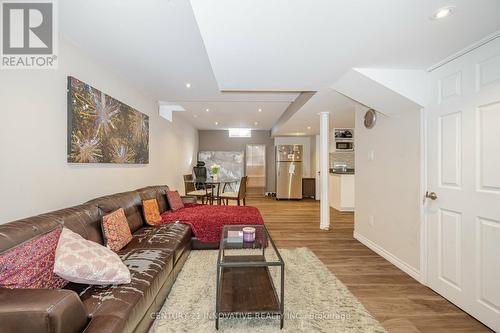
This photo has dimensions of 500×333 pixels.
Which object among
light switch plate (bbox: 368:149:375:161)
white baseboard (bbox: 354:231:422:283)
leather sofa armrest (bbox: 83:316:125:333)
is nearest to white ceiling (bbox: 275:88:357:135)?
light switch plate (bbox: 368:149:375:161)

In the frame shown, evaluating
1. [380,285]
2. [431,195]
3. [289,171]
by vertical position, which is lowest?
[380,285]

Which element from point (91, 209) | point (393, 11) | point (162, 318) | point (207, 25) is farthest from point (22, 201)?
point (393, 11)

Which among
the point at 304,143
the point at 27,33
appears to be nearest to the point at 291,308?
the point at 27,33

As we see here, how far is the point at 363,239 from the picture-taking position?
339 centimetres

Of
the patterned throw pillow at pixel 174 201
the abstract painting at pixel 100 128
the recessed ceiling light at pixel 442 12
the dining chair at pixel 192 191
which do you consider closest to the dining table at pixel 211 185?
the dining chair at pixel 192 191

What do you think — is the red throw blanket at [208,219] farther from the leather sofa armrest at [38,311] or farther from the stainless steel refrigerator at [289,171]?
the stainless steel refrigerator at [289,171]

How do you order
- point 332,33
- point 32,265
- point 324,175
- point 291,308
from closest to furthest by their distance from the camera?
1. point 32,265
2. point 332,33
3. point 291,308
4. point 324,175

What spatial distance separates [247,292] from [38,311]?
1.27 m

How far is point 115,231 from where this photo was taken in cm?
204

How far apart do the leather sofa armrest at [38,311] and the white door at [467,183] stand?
8.87 feet

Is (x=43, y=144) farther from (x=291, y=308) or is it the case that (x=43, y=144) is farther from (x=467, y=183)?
(x=467, y=183)

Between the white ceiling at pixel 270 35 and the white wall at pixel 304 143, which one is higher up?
the white ceiling at pixel 270 35

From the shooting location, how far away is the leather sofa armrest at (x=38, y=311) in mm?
892

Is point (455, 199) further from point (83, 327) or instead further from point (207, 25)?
point (83, 327)
